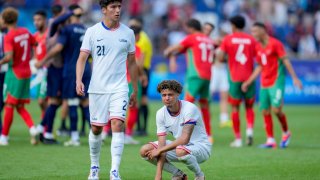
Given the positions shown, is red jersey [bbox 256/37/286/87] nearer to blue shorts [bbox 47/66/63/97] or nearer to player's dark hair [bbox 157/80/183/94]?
blue shorts [bbox 47/66/63/97]

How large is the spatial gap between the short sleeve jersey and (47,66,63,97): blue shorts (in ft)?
1.57

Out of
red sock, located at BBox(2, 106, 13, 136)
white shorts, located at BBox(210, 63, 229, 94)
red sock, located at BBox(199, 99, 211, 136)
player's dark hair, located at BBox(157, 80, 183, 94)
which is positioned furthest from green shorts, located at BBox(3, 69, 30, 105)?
white shorts, located at BBox(210, 63, 229, 94)

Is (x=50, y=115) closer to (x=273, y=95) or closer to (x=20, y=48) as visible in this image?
(x=20, y=48)

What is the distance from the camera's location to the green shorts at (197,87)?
16.1 m

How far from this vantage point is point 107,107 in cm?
1061

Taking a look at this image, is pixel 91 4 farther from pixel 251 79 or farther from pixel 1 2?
pixel 251 79

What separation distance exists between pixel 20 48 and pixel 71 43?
101cm

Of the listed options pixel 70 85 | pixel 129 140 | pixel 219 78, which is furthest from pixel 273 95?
pixel 219 78

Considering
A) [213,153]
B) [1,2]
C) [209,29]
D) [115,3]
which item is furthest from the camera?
[1,2]

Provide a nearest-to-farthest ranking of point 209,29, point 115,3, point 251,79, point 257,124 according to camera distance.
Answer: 1. point 115,3
2. point 251,79
3. point 209,29
4. point 257,124

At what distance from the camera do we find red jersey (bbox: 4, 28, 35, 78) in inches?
575

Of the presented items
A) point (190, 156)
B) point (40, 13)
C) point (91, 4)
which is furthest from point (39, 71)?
point (91, 4)

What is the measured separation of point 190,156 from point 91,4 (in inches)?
909

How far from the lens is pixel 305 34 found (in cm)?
3384
